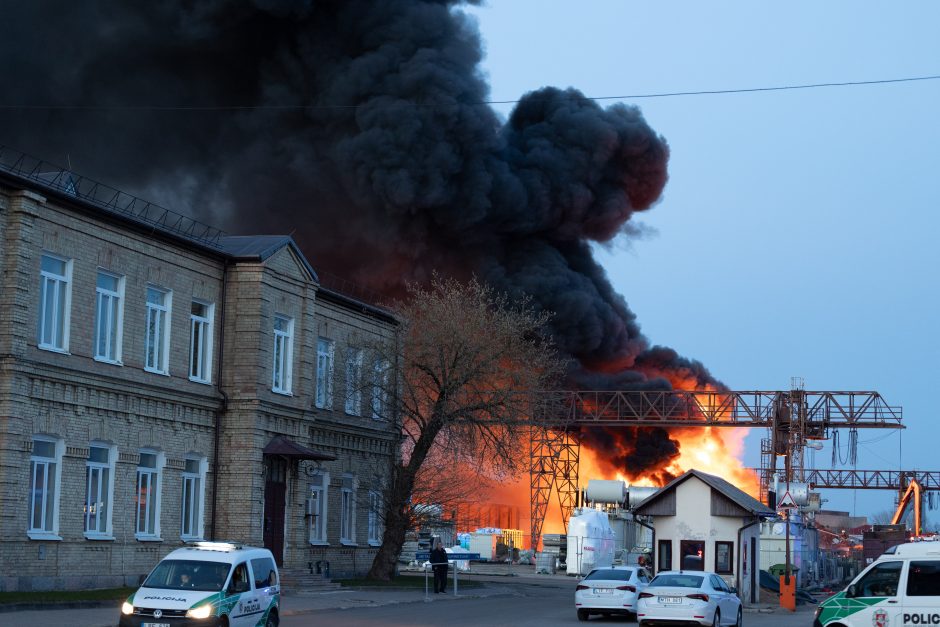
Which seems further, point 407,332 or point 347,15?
point 347,15

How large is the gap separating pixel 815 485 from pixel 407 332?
215 ft

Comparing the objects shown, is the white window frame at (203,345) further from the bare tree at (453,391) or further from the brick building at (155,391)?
the bare tree at (453,391)

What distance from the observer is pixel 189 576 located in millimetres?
20297

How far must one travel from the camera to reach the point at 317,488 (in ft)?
133

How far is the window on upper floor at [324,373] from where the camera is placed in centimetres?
4069

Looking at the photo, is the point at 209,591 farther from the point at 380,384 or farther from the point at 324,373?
the point at 380,384

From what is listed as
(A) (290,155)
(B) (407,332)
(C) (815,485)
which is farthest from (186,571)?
(C) (815,485)

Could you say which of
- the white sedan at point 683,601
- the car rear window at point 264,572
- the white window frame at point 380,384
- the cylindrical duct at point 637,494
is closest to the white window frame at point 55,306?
the car rear window at point 264,572

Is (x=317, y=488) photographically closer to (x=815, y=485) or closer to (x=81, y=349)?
(x=81, y=349)

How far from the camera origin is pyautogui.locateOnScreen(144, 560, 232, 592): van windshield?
20.0 meters

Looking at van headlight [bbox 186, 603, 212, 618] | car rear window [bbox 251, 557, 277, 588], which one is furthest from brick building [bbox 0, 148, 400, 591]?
van headlight [bbox 186, 603, 212, 618]

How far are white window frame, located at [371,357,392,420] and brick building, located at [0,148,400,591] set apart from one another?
14 cm

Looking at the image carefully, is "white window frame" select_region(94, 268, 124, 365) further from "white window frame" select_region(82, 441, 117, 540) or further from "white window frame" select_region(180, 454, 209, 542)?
"white window frame" select_region(180, 454, 209, 542)

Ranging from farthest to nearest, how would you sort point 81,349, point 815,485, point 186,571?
point 815,485 → point 81,349 → point 186,571
